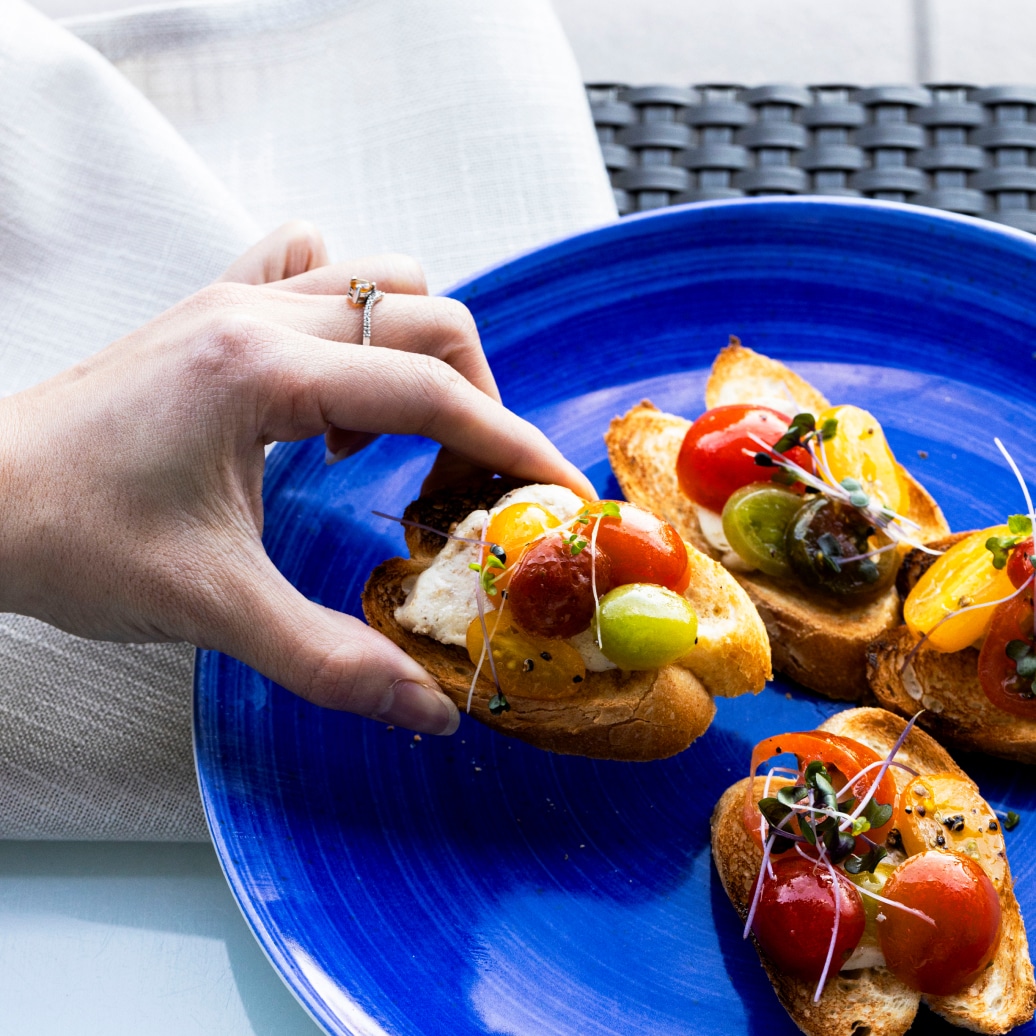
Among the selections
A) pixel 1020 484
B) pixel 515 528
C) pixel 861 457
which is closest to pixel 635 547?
pixel 515 528

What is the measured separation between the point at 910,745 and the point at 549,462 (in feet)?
3.51

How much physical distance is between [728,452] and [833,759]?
2.65ft

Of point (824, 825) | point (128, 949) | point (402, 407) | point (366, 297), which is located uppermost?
point (366, 297)

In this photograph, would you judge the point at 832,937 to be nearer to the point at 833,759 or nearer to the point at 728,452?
the point at 833,759

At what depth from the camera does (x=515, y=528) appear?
241cm

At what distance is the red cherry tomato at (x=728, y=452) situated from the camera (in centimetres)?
275

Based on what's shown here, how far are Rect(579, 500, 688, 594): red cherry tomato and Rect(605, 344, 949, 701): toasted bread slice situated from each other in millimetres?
410

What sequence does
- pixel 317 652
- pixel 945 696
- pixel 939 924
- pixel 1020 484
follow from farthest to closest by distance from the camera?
pixel 1020 484
pixel 945 696
pixel 317 652
pixel 939 924

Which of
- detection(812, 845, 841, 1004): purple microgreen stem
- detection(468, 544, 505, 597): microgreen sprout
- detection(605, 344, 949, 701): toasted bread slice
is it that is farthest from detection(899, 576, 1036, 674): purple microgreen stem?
detection(468, 544, 505, 597): microgreen sprout

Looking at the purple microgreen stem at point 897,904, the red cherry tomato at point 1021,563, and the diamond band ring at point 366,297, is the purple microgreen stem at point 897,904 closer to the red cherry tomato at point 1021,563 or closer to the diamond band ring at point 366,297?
the red cherry tomato at point 1021,563

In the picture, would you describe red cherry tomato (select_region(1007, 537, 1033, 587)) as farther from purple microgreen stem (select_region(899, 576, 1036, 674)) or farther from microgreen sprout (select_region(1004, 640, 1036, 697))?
microgreen sprout (select_region(1004, 640, 1036, 697))

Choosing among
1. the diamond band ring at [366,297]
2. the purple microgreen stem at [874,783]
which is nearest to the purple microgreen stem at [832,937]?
the purple microgreen stem at [874,783]

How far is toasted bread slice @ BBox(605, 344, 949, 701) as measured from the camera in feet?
8.81

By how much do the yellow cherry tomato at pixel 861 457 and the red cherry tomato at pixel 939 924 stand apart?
3.02 feet
